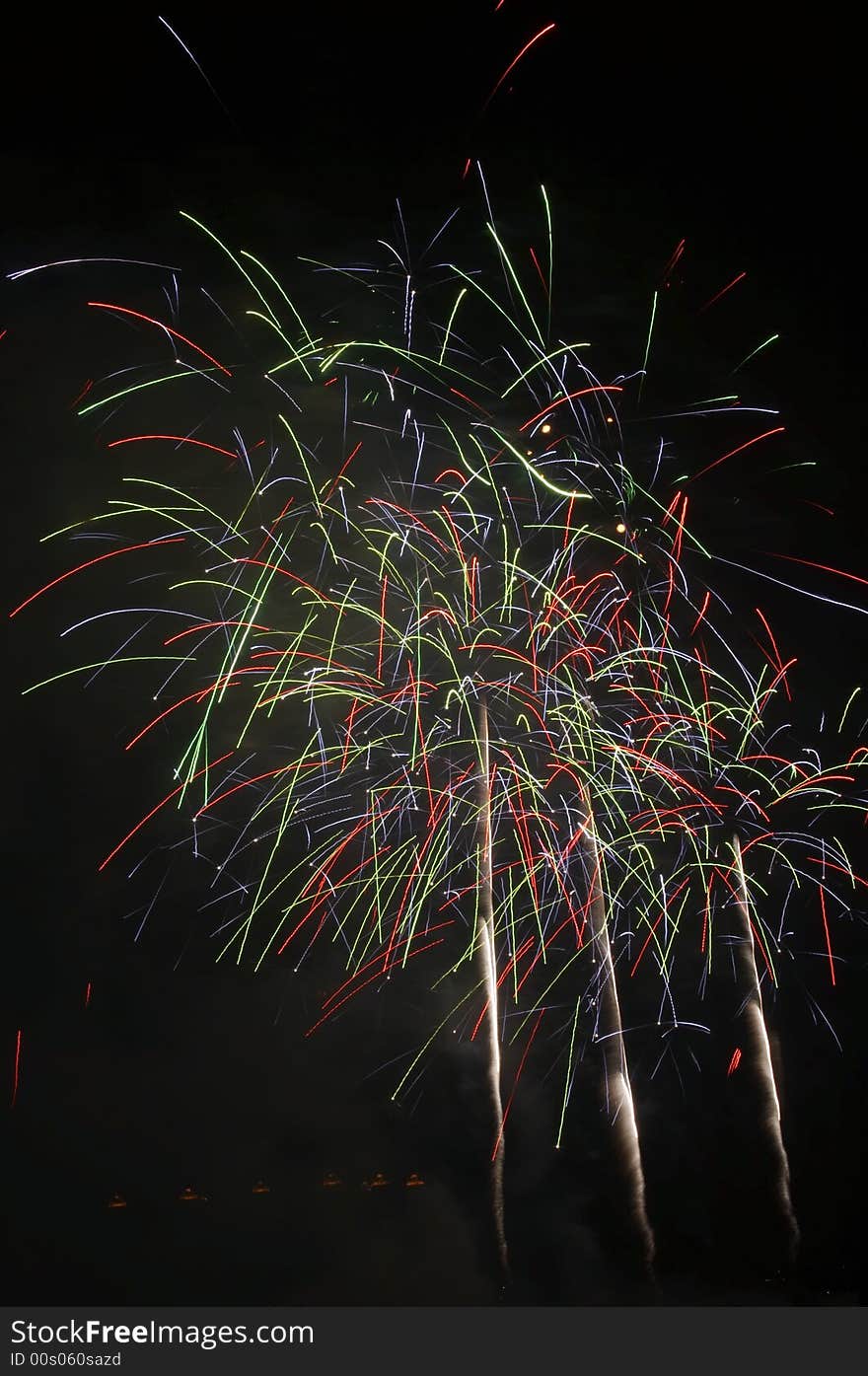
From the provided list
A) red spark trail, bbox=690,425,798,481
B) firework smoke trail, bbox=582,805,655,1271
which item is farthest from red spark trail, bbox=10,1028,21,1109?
red spark trail, bbox=690,425,798,481

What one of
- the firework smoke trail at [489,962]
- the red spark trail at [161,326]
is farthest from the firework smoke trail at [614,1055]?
the red spark trail at [161,326]

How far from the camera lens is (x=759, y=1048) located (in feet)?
20.9

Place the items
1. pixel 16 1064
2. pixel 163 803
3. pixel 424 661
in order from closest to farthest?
pixel 16 1064 < pixel 163 803 < pixel 424 661

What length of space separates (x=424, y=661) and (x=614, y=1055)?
2.57 metres

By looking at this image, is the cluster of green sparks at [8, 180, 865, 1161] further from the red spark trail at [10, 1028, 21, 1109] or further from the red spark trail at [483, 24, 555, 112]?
the red spark trail at [10, 1028, 21, 1109]

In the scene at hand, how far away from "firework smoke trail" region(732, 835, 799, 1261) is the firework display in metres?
0.02

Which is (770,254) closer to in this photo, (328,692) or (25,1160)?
(328,692)

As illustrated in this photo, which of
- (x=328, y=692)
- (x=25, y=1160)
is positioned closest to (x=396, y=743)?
(x=328, y=692)

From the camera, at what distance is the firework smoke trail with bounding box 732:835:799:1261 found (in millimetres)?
6262

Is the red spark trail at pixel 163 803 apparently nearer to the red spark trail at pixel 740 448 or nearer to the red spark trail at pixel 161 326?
the red spark trail at pixel 161 326

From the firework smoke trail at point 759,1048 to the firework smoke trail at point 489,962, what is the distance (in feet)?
5.06

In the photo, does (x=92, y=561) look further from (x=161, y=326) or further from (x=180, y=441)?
(x=161, y=326)

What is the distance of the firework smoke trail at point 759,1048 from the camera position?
626cm

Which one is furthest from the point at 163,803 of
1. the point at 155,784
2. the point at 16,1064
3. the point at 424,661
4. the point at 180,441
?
the point at 180,441
